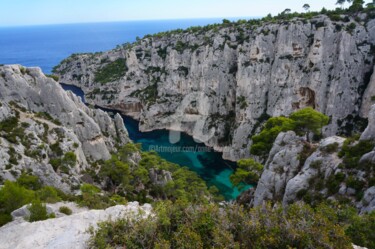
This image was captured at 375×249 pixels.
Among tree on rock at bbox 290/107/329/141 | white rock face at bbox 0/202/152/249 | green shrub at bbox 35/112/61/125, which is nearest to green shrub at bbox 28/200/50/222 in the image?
white rock face at bbox 0/202/152/249

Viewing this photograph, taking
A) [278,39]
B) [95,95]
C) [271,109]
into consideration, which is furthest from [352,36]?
[95,95]

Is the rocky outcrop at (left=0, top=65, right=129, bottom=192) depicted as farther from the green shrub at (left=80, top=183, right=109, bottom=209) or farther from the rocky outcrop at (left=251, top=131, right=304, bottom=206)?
the rocky outcrop at (left=251, top=131, right=304, bottom=206)

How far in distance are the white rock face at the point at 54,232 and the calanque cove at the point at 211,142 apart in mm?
88

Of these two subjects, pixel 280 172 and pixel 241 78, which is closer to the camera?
pixel 280 172

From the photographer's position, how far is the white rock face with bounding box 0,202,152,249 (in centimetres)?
1427

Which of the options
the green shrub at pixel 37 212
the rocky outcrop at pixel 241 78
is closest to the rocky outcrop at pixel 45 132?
the green shrub at pixel 37 212

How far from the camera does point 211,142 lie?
72.2 meters

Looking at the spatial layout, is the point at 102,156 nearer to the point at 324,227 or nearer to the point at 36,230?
the point at 36,230

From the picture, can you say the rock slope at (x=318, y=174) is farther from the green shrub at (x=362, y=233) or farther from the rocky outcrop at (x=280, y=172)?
the green shrub at (x=362, y=233)

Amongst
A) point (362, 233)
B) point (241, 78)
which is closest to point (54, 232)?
point (362, 233)

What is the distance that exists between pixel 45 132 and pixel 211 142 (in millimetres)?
43291

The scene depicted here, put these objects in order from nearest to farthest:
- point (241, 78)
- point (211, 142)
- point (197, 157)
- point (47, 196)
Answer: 1. point (47, 196)
2. point (197, 157)
3. point (241, 78)
4. point (211, 142)

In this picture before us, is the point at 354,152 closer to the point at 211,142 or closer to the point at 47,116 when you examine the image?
the point at 47,116

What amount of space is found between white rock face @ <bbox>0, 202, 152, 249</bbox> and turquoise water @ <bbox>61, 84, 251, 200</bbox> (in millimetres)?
35210
